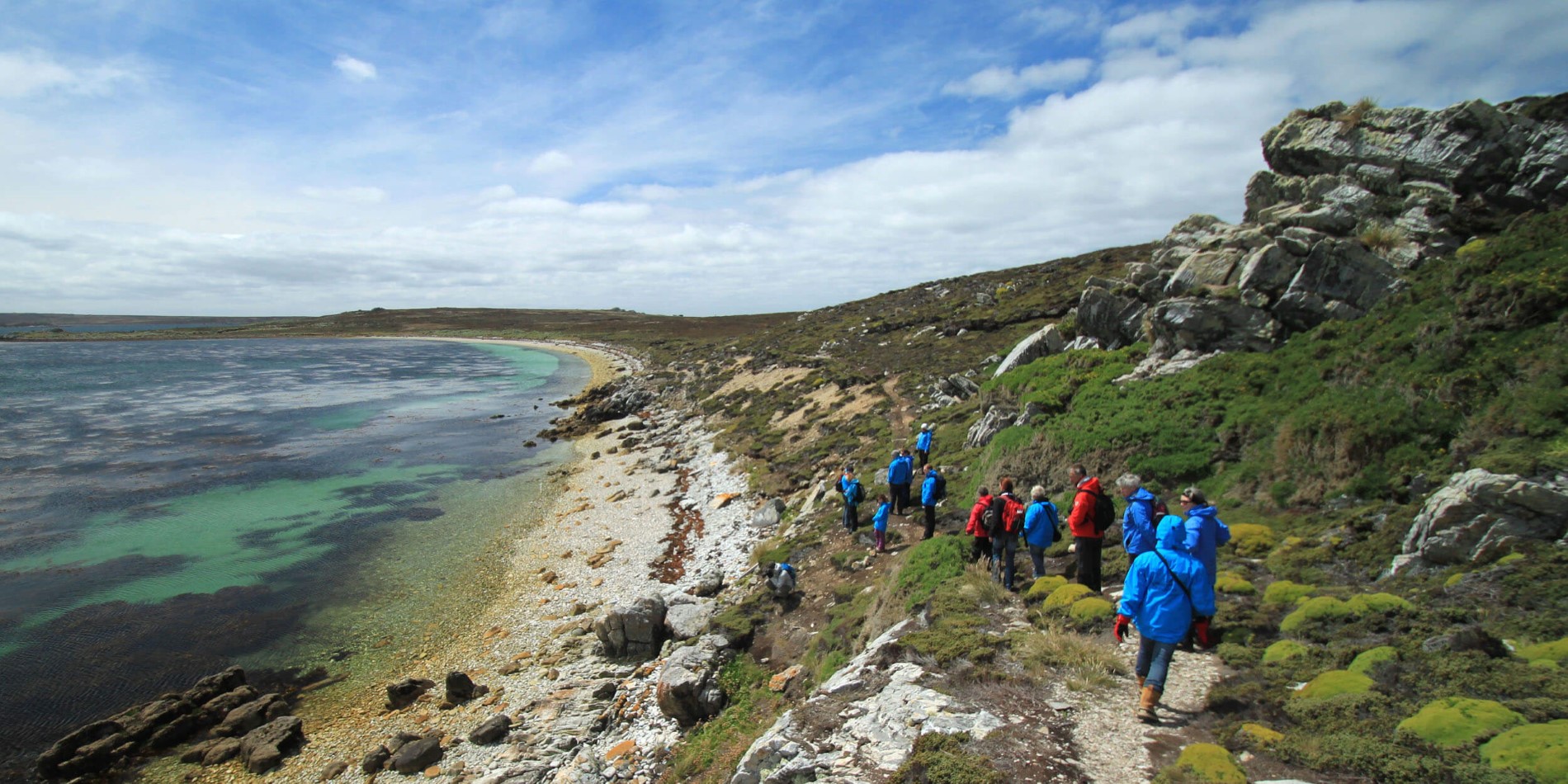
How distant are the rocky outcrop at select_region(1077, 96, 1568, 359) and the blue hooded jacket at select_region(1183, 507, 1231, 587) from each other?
493 inches

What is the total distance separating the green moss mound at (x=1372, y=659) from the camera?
23.7 ft

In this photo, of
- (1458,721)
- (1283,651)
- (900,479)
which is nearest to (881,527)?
(900,479)

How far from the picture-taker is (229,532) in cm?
2831

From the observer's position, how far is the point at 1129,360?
21.7 meters

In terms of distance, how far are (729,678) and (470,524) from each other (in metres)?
19.6

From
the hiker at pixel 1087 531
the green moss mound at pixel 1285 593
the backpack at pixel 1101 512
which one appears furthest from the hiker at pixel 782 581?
the green moss mound at pixel 1285 593

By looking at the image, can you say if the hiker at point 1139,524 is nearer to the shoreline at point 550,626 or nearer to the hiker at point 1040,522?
the hiker at point 1040,522

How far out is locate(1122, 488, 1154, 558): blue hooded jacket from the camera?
9812mm

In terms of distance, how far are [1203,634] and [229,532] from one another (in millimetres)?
36088

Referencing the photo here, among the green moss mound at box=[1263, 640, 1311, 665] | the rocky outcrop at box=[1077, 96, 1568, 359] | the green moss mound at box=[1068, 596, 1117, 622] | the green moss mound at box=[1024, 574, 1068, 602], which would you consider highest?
the rocky outcrop at box=[1077, 96, 1568, 359]

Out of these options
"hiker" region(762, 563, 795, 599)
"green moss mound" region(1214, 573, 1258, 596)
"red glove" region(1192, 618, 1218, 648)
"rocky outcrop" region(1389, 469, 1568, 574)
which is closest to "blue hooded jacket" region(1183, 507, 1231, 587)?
"red glove" region(1192, 618, 1218, 648)

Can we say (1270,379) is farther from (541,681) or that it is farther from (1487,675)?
(541,681)

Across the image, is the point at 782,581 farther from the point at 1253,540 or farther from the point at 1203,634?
the point at 1253,540

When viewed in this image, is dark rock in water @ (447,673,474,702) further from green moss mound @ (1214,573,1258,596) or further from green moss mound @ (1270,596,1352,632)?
green moss mound @ (1270,596,1352,632)
